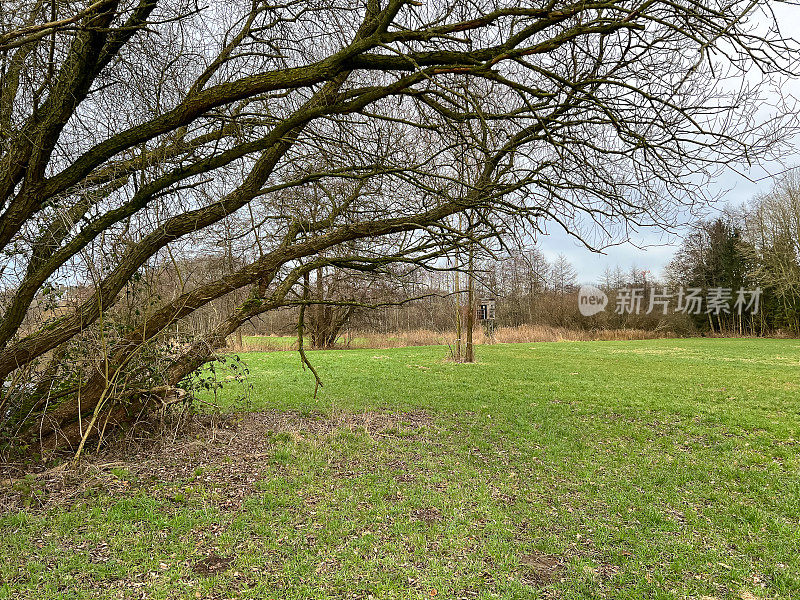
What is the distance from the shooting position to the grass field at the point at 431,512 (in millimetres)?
2883

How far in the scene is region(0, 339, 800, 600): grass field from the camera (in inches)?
113

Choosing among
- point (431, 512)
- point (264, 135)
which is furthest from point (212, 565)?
point (264, 135)

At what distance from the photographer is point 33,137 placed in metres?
3.56

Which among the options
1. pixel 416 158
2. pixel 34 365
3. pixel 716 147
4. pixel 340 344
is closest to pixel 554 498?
pixel 716 147

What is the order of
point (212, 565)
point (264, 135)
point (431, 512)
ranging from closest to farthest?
1. point (212, 565)
2. point (431, 512)
3. point (264, 135)

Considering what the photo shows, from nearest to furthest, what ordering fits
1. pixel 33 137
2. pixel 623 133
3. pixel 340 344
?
1. pixel 33 137
2. pixel 623 133
3. pixel 340 344

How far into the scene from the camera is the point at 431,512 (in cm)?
389

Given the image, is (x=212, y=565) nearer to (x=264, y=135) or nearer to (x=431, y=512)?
(x=431, y=512)

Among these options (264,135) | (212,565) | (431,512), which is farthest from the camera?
(264,135)

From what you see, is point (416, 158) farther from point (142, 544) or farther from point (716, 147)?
point (142, 544)

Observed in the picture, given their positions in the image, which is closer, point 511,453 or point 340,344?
point 511,453

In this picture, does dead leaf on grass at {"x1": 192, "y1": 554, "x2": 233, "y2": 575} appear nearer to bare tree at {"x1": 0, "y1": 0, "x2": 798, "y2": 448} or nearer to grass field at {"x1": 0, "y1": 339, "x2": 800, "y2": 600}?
grass field at {"x1": 0, "y1": 339, "x2": 800, "y2": 600}

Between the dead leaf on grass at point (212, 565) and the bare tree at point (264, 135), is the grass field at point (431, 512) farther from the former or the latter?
the bare tree at point (264, 135)

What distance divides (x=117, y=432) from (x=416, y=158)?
4656mm
